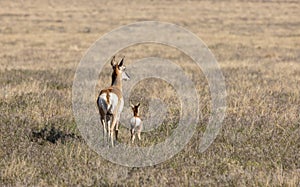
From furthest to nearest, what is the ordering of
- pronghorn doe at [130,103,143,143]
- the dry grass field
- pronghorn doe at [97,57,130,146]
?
1. pronghorn doe at [130,103,143,143]
2. pronghorn doe at [97,57,130,146]
3. the dry grass field

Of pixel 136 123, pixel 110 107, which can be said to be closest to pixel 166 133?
pixel 136 123

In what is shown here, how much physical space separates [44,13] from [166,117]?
64.4 m

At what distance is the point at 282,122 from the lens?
10.6 m

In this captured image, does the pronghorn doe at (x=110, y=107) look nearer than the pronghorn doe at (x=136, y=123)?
Yes

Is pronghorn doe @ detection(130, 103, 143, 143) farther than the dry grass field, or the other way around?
pronghorn doe @ detection(130, 103, 143, 143)

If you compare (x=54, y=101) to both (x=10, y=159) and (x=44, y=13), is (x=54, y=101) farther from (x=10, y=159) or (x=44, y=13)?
(x=44, y=13)

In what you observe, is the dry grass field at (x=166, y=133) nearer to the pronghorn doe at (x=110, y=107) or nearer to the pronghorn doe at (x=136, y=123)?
the pronghorn doe at (x=136, y=123)

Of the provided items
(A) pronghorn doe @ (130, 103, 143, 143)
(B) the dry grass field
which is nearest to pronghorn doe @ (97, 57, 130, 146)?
(A) pronghorn doe @ (130, 103, 143, 143)

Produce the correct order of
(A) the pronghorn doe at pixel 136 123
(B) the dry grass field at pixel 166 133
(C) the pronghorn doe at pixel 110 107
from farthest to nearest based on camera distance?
(A) the pronghorn doe at pixel 136 123 → (C) the pronghorn doe at pixel 110 107 → (B) the dry grass field at pixel 166 133

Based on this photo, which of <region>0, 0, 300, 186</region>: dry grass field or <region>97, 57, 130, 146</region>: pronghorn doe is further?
<region>97, 57, 130, 146</region>: pronghorn doe

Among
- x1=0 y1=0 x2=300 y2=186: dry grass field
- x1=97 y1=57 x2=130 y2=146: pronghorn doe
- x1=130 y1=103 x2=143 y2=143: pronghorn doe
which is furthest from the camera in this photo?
x1=130 y1=103 x2=143 y2=143: pronghorn doe

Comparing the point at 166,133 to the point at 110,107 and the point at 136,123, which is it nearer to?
the point at 136,123

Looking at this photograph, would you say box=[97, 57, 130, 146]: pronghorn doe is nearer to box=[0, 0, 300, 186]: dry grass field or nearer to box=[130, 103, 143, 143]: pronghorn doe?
box=[130, 103, 143, 143]: pronghorn doe

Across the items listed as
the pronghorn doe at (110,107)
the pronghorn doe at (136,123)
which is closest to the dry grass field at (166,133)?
the pronghorn doe at (136,123)
